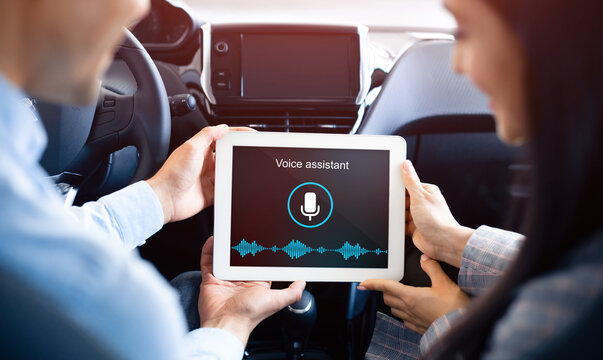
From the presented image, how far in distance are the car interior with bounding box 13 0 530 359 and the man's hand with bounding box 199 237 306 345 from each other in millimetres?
133

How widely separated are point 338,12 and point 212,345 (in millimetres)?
907

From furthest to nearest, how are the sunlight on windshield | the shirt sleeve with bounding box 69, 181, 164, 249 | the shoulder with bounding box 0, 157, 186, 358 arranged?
the sunlight on windshield < the shirt sleeve with bounding box 69, 181, 164, 249 < the shoulder with bounding box 0, 157, 186, 358

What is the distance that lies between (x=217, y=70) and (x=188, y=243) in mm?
433

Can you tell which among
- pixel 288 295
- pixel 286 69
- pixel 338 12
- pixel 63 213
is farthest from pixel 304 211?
pixel 338 12

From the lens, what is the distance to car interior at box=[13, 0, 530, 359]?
89cm

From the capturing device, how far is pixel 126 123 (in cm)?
88

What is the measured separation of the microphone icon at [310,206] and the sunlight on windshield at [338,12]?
18.4 inches

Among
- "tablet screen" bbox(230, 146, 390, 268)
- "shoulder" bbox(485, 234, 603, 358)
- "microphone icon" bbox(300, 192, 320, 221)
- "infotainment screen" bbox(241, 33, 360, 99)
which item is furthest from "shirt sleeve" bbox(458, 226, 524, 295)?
"infotainment screen" bbox(241, 33, 360, 99)

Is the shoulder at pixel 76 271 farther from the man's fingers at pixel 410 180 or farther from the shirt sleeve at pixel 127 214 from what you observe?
the man's fingers at pixel 410 180

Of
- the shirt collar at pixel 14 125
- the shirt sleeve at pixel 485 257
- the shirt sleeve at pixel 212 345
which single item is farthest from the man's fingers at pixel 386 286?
the shirt collar at pixel 14 125

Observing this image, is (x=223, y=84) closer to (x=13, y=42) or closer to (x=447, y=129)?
(x=447, y=129)

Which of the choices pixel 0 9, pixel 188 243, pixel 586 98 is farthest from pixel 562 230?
pixel 188 243

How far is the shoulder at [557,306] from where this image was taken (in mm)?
319

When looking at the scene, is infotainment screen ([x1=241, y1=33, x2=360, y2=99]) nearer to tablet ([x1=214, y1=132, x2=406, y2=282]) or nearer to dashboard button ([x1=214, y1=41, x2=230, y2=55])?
dashboard button ([x1=214, y1=41, x2=230, y2=55])
